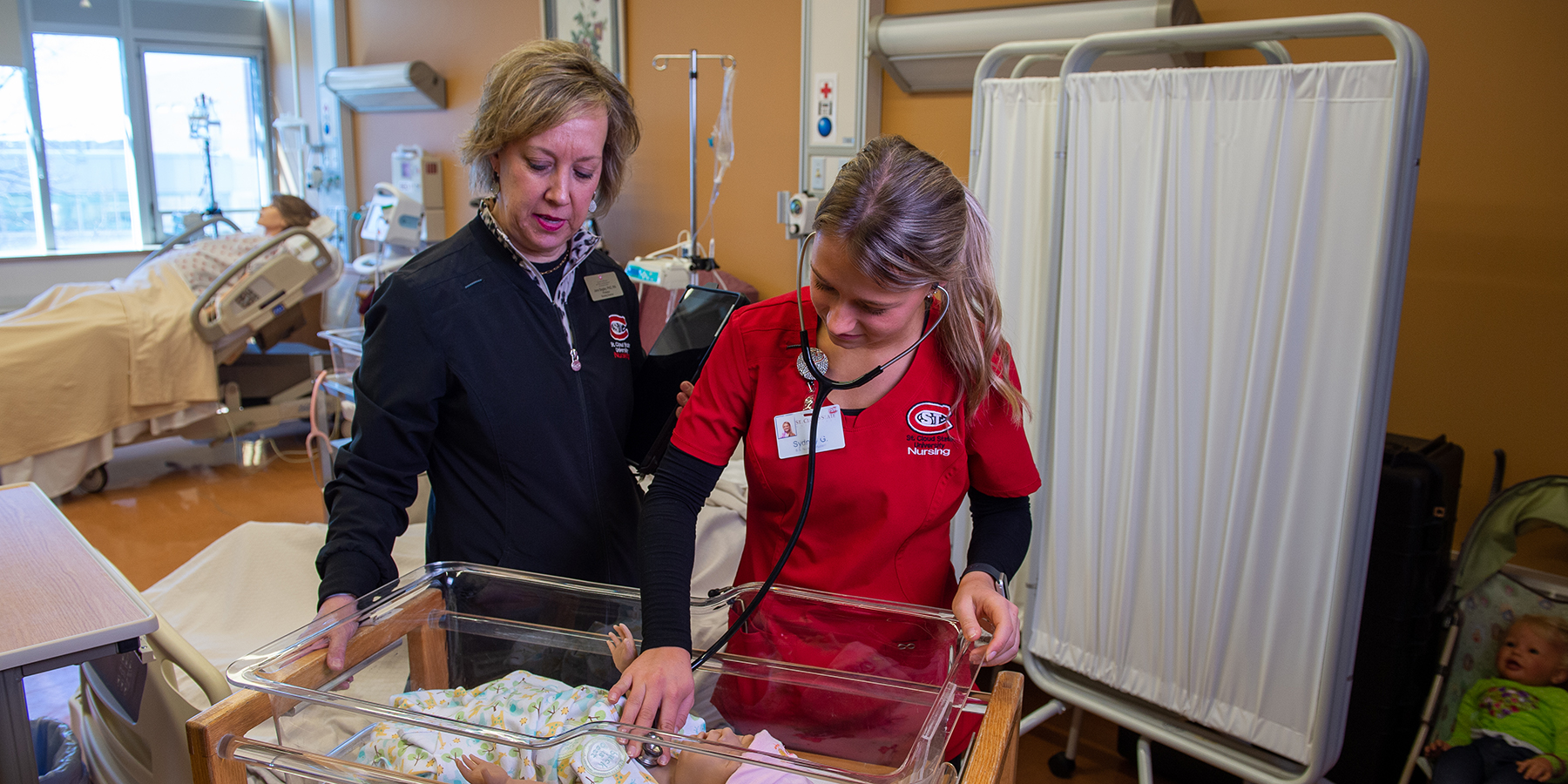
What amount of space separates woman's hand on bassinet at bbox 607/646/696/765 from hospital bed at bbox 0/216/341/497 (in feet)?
13.6

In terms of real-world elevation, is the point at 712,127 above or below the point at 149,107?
below

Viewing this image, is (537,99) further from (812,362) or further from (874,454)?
(874,454)

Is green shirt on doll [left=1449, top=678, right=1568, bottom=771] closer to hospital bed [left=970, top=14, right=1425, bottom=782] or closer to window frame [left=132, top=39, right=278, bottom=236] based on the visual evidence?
hospital bed [left=970, top=14, right=1425, bottom=782]

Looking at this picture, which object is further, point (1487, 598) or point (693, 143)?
point (693, 143)

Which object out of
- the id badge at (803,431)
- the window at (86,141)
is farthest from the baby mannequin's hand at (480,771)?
the window at (86,141)

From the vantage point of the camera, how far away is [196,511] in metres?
4.36

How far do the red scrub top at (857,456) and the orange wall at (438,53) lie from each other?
4.38 metres

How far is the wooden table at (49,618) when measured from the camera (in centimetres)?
141

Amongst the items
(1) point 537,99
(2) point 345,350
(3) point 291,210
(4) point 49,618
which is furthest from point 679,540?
(3) point 291,210

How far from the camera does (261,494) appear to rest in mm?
4609

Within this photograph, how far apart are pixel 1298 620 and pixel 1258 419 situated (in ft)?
1.30

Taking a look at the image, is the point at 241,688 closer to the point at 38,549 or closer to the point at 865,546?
the point at 865,546

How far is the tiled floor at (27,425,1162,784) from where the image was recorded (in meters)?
2.63

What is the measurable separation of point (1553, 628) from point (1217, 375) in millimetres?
Answer: 977
